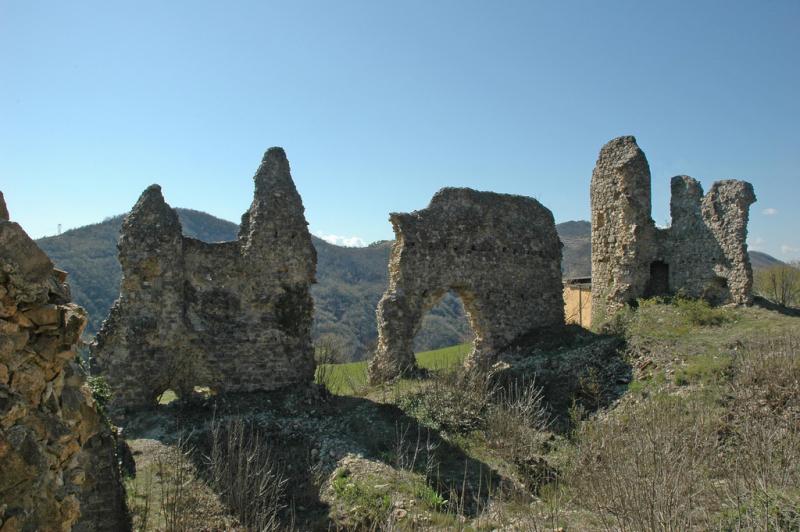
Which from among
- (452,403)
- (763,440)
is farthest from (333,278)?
(763,440)

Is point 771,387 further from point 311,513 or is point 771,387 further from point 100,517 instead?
point 100,517

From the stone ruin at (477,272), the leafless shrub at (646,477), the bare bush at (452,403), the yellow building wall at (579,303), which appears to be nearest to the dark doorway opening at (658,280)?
the stone ruin at (477,272)

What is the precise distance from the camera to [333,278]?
71000mm

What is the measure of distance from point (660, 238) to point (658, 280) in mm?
1327

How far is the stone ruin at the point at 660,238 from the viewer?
16969mm

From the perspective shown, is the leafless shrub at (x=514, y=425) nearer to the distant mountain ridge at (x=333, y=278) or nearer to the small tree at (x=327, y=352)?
the small tree at (x=327, y=352)

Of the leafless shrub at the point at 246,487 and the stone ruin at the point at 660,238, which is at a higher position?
the stone ruin at the point at 660,238

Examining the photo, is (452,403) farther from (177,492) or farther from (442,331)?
(442,331)

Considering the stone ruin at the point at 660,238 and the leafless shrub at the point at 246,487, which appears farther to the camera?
the stone ruin at the point at 660,238

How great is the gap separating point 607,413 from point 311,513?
21.1 ft

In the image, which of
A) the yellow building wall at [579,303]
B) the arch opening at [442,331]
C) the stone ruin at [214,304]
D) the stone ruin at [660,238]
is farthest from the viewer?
the arch opening at [442,331]

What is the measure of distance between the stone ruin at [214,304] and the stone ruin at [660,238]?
973cm

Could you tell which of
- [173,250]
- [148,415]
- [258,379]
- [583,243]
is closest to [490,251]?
[258,379]

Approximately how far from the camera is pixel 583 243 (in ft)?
246
